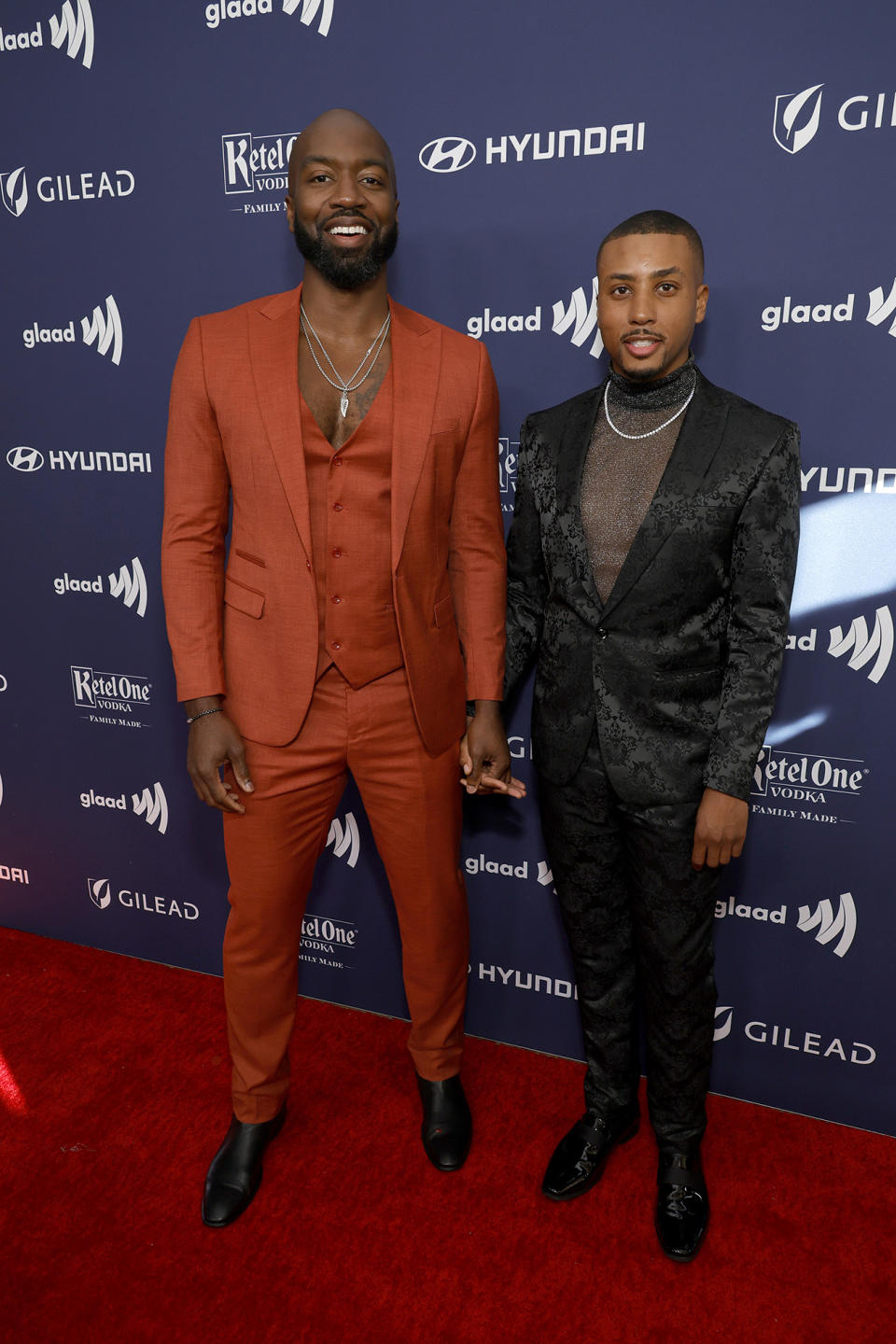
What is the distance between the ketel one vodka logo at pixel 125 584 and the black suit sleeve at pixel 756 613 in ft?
5.36

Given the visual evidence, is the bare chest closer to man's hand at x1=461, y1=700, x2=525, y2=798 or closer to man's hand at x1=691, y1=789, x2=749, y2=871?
man's hand at x1=461, y1=700, x2=525, y2=798

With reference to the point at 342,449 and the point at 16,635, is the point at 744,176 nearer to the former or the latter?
the point at 342,449

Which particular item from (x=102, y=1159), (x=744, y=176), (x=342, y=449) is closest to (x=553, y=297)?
(x=744, y=176)

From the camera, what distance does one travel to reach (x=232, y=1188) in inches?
78.6

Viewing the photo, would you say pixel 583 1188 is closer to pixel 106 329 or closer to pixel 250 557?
pixel 250 557

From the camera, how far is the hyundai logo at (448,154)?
2.02 m

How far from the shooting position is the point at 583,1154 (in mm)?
2064

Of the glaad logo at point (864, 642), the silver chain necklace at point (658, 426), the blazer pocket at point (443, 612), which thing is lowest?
the glaad logo at point (864, 642)

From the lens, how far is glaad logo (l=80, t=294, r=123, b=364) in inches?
94.7

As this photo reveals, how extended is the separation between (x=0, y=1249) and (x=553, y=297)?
90.3 inches

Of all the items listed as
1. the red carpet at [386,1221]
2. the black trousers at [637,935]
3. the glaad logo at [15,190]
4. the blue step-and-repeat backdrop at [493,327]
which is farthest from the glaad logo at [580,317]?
the red carpet at [386,1221]

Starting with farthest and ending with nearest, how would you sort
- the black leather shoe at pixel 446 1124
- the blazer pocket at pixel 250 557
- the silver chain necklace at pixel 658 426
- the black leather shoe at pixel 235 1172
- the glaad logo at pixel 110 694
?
1. the glaad logo at pixel 110 694
2. the black leather shoe at pixel 446 1124
3. the black leather shoe at pixel 235 1172
4. the blazer pocket at pixel 250 557
5. the silver chain necklace at pixel 658 426

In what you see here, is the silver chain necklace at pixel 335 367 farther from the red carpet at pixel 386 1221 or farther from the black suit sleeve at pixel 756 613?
the red carpet at pixel 386 1221

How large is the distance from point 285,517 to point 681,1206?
1.60 m
